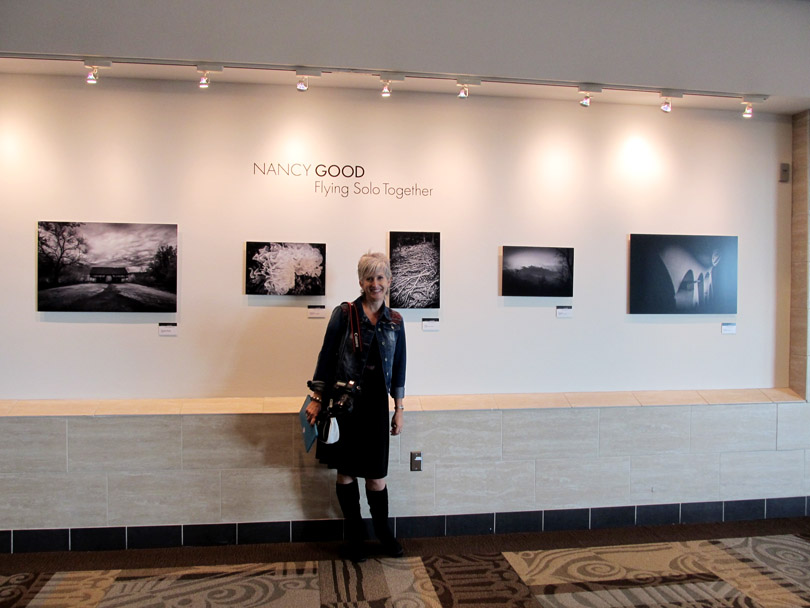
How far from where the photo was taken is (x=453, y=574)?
3.77 meters

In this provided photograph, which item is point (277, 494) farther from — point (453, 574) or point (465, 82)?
point (465, 82)

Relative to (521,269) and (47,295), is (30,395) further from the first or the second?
(521,269)

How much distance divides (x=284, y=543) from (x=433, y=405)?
144cm

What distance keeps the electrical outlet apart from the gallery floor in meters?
0.52

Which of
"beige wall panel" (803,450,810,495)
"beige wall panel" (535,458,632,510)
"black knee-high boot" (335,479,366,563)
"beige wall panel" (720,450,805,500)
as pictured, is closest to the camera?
"black knee-high boot" (335,479,366,563)

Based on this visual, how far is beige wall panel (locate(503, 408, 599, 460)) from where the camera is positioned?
443cm

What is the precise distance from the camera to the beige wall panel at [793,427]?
4.77 meters

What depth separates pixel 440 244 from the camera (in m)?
4.58

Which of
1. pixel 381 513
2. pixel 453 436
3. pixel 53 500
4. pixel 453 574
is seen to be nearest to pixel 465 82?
pixel 453 436

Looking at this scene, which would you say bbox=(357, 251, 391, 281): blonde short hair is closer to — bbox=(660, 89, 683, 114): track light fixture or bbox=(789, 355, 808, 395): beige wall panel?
bbox=(660, 89, 683, 114): track light fixture

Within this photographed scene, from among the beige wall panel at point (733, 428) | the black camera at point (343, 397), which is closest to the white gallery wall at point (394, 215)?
the beige wall panel at point (733, 428)

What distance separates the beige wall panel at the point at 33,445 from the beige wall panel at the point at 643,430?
389 cm

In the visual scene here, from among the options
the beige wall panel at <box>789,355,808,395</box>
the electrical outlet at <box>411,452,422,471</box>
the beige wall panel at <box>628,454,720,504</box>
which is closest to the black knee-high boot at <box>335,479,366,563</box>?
the electrical outlet at <box>411,452,422,471</box>

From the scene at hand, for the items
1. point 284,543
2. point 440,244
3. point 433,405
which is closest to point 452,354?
point 433,405
